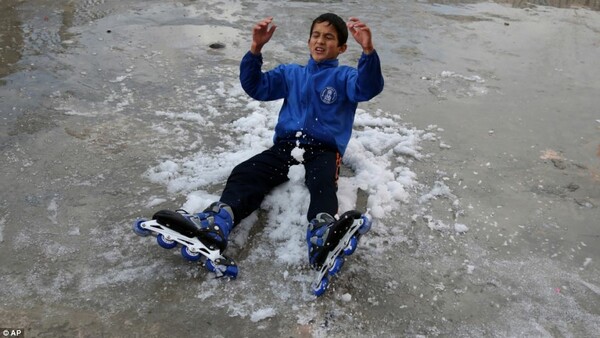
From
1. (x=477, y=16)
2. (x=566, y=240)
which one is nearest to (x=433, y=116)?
(x=566, y=240)

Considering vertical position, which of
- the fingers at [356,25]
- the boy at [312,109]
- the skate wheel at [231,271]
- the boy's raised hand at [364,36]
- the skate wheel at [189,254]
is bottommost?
the skate wheel at [231,271]

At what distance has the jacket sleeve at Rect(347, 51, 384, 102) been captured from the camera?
2498 mm

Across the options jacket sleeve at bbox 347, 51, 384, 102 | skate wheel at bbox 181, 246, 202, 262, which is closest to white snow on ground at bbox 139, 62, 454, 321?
skate wheel at bbox 181, 246, 202, 262

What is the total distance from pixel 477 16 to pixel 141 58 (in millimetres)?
4542

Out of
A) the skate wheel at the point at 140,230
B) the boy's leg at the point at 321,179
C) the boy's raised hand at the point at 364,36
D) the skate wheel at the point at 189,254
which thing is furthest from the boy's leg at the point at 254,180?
the boy's raised hand at the point at 364,36

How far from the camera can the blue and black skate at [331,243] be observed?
6.96ft

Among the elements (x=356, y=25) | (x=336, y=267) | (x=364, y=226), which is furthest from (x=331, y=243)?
(x=356, y=25)

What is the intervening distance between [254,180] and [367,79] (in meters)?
0.79

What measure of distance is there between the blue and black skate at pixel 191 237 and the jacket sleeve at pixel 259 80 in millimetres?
927

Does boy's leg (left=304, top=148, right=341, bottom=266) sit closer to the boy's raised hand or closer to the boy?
the boy

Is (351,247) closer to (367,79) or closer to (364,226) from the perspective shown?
(364,226)

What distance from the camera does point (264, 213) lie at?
8.68 feet

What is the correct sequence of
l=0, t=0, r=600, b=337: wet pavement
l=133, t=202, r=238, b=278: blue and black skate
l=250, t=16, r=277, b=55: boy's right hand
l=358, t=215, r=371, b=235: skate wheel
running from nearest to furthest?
l=0, t=0, r=600, b=337: wet pavement → l=133, t=202, r=238, b=278: blue and black skate → l=358, t=215, r=371, b=235: skate wheel → l=250, t=16, r=277, b=55: boy's right hand

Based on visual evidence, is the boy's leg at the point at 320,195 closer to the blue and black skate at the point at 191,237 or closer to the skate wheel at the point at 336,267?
the skate wheel at the point at 336,267
